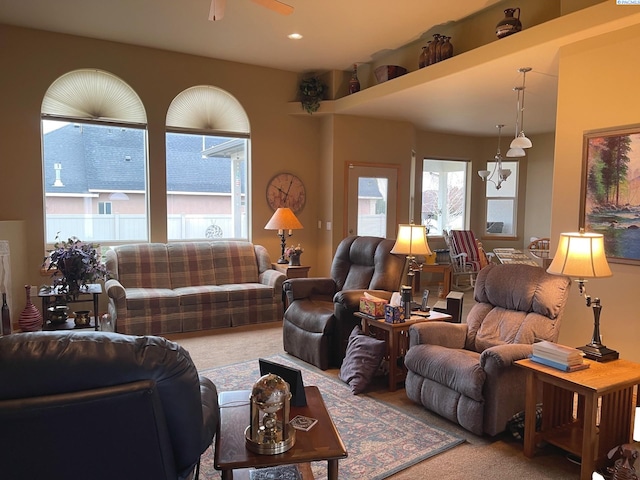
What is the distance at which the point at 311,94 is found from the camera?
248 inches

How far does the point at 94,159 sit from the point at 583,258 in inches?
201

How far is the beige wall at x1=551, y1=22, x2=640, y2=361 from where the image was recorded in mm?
3166

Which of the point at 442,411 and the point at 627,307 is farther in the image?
the point at 627,307

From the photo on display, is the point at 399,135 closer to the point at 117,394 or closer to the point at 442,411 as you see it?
the point at 442,411

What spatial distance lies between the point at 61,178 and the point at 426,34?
434cm

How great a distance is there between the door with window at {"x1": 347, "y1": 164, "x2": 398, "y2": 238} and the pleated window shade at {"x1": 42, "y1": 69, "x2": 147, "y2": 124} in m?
2.84

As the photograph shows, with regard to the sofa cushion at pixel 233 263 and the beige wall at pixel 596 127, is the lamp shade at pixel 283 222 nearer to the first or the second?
the sofa cushion at pixel 233 263

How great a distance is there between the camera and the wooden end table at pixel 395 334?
3.46 m

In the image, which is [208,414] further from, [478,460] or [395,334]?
[395,334]

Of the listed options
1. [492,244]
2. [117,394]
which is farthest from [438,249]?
[117,394]

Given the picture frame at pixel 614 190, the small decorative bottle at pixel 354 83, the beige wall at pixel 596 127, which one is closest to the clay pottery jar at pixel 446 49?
the beige wall at pixel 596 127

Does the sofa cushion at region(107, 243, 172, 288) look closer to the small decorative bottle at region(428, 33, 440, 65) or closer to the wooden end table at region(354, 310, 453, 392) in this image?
the wooden end table at region(354, 310, 453, 392)

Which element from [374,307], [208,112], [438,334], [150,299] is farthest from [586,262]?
[208,112]

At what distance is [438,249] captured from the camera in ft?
27.3
